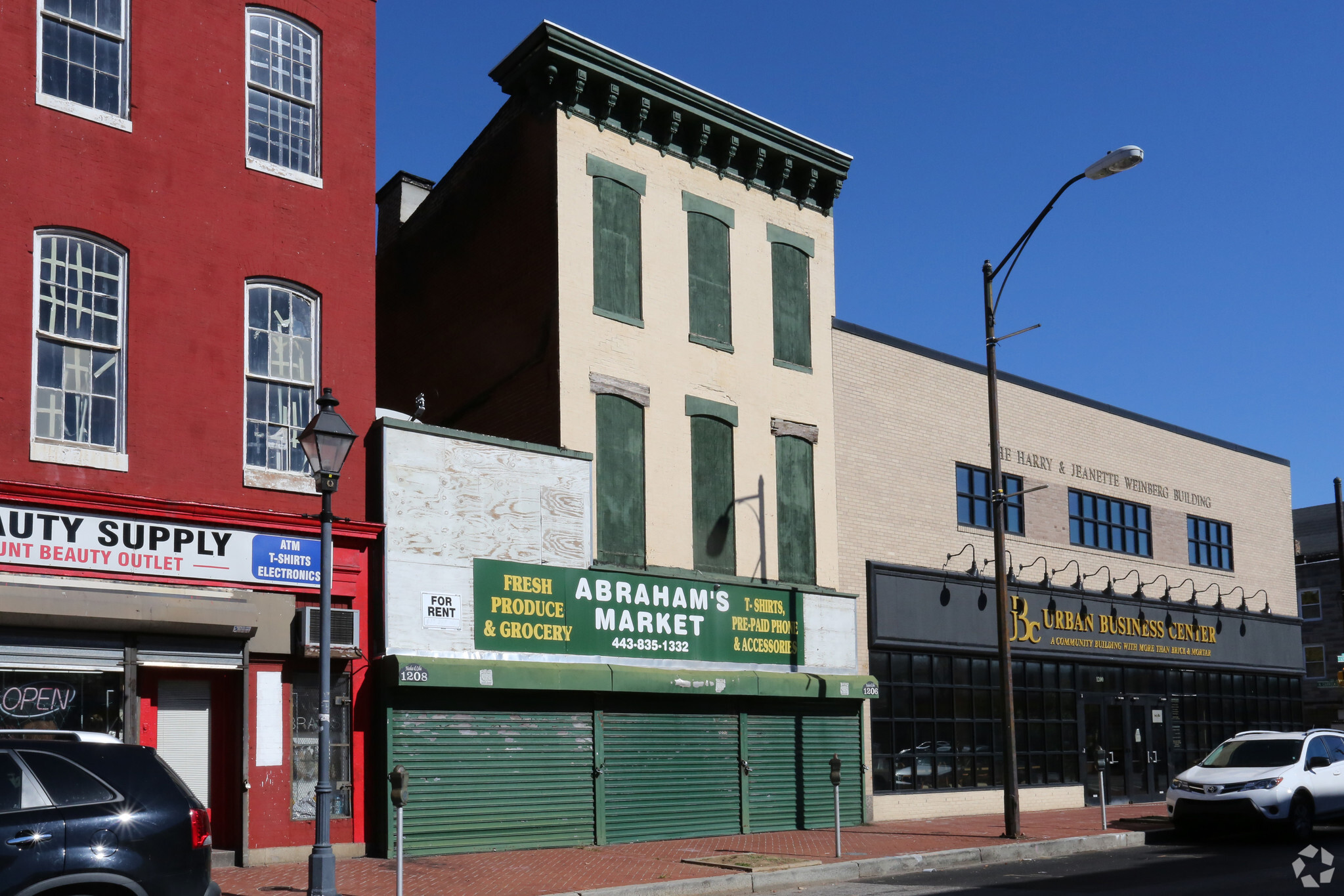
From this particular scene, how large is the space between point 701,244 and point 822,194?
11.3 feet

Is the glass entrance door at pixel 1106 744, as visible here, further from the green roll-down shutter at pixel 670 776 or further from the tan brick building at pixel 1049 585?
the green roll-down shutter at pixel 670 776

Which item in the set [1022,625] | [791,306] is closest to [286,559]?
[791,306]

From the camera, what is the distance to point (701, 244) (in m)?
21.7

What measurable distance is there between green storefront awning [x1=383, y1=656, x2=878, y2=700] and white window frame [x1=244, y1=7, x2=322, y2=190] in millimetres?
6286

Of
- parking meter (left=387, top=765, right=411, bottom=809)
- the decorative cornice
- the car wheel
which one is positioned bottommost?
the car wheel

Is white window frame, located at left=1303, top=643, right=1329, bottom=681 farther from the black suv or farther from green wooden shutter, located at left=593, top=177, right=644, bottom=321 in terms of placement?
the black suv

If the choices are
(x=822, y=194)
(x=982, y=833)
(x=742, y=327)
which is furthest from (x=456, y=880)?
(x=822, y=194)

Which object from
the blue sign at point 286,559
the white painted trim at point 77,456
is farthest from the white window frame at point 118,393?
the blue sign at point 286,559

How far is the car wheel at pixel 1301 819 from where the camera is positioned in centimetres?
1927

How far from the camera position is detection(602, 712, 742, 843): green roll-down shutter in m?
18.6

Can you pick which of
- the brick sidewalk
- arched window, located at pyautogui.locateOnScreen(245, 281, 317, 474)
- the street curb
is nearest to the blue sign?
arched window, located at pyautogui.locateOnScreen(245, 281, 317, 474)

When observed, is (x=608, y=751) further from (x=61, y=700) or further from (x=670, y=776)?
(x=61, y=700)

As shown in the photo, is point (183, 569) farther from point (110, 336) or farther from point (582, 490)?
point (582, 490)

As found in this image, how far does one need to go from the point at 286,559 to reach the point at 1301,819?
15.0m
